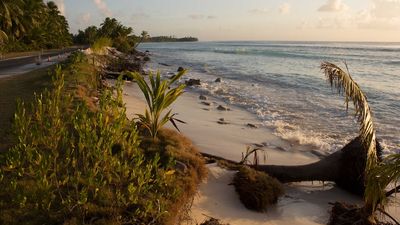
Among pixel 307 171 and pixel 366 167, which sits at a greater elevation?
pixel 366 167

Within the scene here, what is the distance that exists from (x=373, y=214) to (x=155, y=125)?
12.4ft

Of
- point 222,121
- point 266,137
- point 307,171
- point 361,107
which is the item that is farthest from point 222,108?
point 361,107

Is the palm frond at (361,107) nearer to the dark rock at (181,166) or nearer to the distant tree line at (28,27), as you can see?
the dark rock at (181,166)

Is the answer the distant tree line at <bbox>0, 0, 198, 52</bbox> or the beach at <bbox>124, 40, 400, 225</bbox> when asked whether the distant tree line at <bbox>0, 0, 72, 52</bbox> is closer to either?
the distant tree line at <bbox>0, 0, 198, 52</bbox>

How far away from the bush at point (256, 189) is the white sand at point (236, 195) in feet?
0.36

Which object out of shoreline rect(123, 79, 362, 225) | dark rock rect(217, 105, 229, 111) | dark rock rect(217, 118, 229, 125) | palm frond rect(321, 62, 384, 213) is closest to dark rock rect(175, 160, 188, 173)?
shoreline rect(123, 79, 362, 225)

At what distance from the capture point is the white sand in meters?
5.23

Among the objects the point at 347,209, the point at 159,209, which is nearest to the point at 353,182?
the point at 347,209

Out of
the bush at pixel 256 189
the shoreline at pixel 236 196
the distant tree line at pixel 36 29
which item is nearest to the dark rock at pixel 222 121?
the shoreline at pixel 236 196

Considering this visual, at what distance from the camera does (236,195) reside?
570cm

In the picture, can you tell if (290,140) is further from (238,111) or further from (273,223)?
(273,223)

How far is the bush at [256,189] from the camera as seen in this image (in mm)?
5397

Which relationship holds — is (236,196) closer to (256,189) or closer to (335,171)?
(256,189)

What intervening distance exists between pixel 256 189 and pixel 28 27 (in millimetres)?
39466
